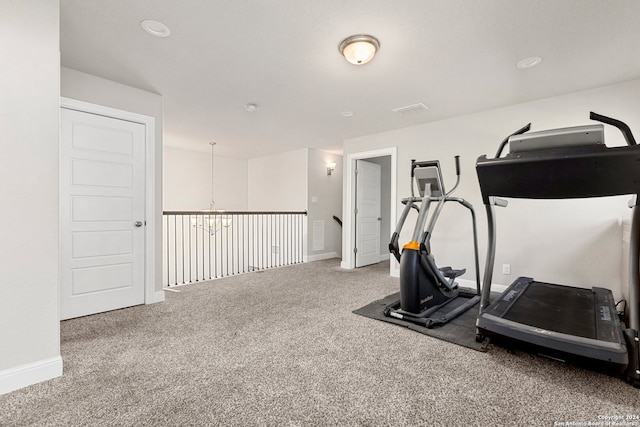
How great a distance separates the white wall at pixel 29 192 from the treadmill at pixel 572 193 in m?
2.83

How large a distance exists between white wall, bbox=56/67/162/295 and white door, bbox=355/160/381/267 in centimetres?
329

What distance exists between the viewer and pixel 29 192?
1704 mm

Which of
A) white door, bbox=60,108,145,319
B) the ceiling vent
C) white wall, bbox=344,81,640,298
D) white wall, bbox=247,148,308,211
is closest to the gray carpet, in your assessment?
white door, bbox=60,108,145,319

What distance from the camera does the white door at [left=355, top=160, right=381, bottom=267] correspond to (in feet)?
17.8

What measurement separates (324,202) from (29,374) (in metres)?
5.22

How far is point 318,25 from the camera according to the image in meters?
2.06

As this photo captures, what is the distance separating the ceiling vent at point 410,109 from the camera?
3607mm

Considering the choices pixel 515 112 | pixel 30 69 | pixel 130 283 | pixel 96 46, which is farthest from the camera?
pixel 515 112

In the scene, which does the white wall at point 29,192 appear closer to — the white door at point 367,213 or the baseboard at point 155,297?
the baseboard at point 155,297

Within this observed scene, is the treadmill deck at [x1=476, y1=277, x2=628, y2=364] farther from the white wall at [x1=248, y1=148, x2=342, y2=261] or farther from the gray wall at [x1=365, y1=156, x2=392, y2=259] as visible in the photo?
the white wall at [x1=248, y1=148, x2=342, y2=261]

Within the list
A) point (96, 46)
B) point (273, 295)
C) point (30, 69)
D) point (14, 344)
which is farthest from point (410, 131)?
point (14, 344)

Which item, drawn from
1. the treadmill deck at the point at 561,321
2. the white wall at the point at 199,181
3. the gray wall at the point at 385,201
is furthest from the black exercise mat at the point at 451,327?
the white wall at the point at 199,181

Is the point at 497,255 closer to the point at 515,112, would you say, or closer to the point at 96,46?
the point at 515,112

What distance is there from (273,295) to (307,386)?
1987 mm
